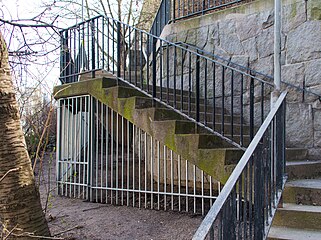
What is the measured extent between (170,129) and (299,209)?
1.50m

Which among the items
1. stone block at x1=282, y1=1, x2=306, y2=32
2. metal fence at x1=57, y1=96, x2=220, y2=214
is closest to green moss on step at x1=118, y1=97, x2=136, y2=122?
metal fence at x1=57, y1=96, x2=220, y2=214

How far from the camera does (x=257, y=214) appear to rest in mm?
2133

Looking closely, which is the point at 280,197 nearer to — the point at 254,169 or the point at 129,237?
the point at 254,169

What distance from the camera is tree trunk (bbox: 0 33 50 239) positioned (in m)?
2.89

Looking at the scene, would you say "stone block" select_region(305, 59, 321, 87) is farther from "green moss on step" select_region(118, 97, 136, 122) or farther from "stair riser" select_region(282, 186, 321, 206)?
"green moss on step" select_region(118, 97, 136, 122)

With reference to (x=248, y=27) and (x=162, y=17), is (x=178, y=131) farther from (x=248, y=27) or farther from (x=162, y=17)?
(x=162, y=17)

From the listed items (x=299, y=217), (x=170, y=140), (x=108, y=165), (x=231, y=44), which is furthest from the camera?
(x=108, y=165)

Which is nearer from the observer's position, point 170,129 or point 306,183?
point 306,183

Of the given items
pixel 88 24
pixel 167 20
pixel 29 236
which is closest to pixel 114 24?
pixel 88 24

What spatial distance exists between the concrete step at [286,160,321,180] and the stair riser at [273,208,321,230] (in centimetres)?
72

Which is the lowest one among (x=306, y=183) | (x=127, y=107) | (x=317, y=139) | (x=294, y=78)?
(x=306, y=183)

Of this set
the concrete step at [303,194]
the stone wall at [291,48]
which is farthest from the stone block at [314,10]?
the concrete step at [303,194]

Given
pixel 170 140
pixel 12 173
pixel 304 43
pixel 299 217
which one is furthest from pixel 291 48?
pixel 12 173

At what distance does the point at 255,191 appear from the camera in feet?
6.91
